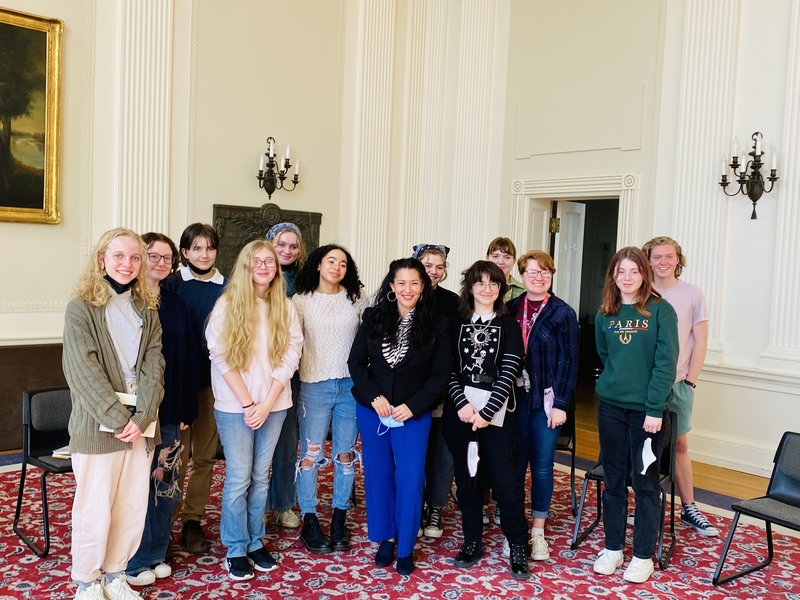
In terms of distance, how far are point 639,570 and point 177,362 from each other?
2.49 metres

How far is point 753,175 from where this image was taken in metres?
5.74

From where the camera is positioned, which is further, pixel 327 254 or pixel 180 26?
pixel 180 26

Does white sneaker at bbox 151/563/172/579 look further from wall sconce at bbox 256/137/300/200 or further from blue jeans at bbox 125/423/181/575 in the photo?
wall sconce at bbox 256/137/300/200

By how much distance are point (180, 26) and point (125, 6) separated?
0.55m

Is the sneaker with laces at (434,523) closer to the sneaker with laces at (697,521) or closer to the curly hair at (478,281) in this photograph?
the curly hair at (478,281)

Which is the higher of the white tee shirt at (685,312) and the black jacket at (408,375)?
the white tee shirt at (685,312)

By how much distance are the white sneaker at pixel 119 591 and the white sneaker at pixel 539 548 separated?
200 centimetres

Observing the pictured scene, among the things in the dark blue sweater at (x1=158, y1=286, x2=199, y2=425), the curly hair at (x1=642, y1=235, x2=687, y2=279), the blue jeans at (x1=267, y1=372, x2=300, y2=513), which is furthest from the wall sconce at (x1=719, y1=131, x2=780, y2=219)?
the dark blue sweater at (x1=158, y1=286, x2=199, y2=425)

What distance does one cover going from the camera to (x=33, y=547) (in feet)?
12.0

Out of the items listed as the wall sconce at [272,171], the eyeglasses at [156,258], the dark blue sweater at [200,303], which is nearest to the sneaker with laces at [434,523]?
the dark blue sweater at [200,303]

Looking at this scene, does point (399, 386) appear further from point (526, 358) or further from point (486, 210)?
point (486, 210)

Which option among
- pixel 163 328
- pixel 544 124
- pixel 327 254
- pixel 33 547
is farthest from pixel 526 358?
pixel 544 124

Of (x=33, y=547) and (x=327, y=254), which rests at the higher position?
(x=327, y=254)

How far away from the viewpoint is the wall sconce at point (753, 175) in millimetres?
5695
